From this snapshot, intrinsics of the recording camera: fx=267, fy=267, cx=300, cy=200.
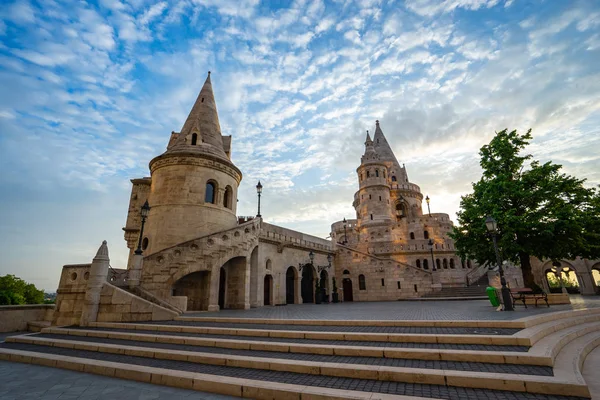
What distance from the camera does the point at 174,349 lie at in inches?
269

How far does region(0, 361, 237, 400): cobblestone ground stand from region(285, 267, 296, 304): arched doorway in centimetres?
1920

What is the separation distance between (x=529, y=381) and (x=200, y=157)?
19.9m

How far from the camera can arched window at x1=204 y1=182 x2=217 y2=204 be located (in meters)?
20.1

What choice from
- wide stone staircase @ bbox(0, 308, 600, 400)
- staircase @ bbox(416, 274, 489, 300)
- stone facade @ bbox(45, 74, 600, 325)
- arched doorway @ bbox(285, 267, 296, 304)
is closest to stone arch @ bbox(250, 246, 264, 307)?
stone facade @ bbox(45, 74, 600, 325)

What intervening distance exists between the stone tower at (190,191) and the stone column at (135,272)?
4.51m

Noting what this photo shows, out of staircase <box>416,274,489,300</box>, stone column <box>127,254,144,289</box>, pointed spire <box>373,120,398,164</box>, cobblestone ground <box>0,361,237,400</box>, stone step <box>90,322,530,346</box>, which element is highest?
pointed spire <box>373,120,398,164</box>

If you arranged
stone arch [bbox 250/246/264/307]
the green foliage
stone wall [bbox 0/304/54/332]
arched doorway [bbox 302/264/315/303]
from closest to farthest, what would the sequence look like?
stone wall [bbox 0/304/54/332]
stone arch [bbox 250/246/264/307]
arched doorway [bbox 302/264/315/303]
the green foliage

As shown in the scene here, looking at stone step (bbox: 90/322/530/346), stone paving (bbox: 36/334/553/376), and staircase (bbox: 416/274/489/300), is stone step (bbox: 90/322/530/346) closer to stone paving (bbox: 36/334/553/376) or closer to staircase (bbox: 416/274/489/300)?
stone paving (bbox: 36/334/553/376)

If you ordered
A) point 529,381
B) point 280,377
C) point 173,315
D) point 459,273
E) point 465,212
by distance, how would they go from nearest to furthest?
point 529,381 → point 280,377 → point 173,315 → point 465,212 → point 459,273

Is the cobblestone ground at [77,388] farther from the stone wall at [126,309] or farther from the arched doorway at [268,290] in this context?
the arched doorway at [268,290]

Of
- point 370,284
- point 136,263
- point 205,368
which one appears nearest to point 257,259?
point 136,263

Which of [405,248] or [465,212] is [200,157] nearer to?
[465,212]

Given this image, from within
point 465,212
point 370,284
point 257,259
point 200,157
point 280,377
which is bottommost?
point 280,377

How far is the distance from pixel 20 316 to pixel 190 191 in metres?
10.5
